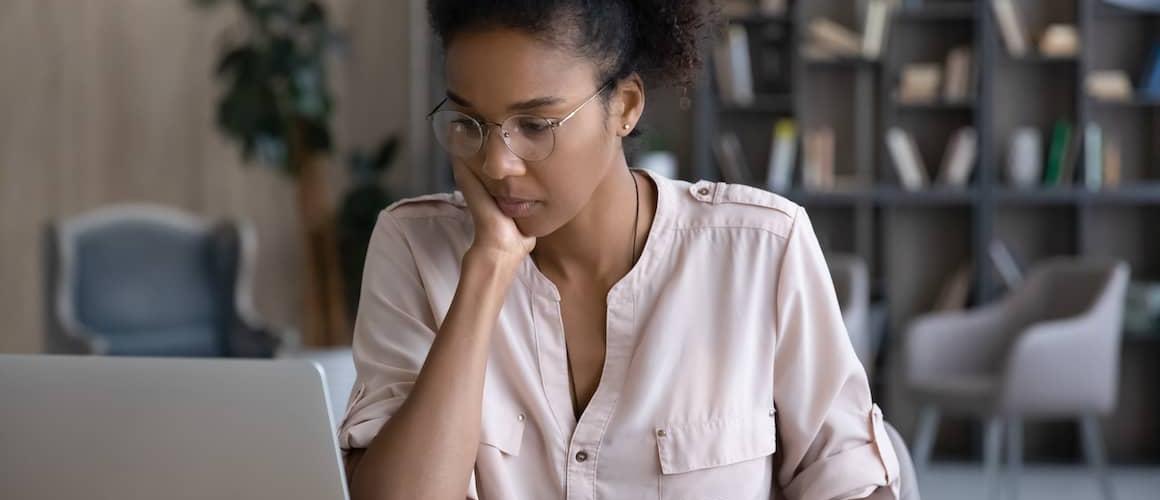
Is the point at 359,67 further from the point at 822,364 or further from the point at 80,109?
the point at 822,364

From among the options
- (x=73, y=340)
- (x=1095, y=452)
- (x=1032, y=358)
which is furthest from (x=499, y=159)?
(x=73, y=340)

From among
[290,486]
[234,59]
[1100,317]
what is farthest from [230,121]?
[290,486]

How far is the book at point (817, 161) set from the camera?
5755mm

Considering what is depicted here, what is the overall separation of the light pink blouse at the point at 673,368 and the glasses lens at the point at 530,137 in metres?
0.20

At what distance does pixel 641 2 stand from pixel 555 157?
26cm

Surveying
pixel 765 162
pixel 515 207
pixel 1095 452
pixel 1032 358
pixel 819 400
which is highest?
pixel 515 207

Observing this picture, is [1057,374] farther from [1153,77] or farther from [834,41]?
[834,41]

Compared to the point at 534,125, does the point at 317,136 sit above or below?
below

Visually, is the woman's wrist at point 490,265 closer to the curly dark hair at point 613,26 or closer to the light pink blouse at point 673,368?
the light pink blouse at point 673,368

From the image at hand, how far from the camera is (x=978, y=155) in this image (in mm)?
5676

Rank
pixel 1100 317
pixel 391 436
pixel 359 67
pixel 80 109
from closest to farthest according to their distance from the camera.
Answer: pixel 391 436 < pixel 1100 317 < pixel 80 109 < pixel 359 67

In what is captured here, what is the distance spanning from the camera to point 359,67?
21.2 feet

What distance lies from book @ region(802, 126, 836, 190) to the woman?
13.4 feet

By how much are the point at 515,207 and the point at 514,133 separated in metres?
0.11
